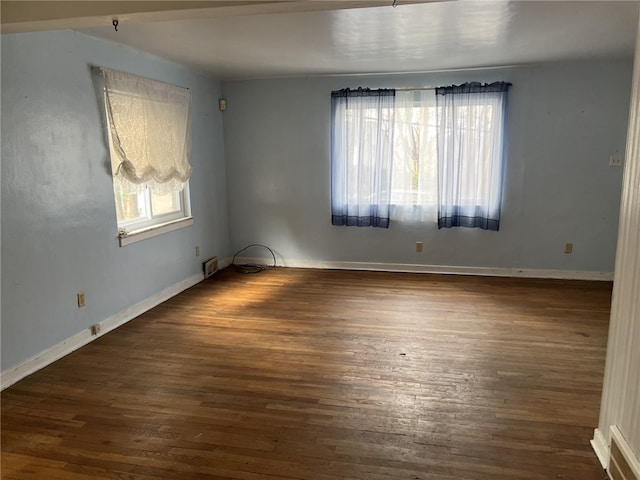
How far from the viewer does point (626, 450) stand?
5.96 feet

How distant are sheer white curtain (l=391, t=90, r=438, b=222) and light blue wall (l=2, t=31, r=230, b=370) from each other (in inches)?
99.4

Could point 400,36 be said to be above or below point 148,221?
above

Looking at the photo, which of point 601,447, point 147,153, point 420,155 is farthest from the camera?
point 420,155

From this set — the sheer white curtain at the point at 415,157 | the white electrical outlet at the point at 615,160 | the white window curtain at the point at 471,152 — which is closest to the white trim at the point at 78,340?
the sheer white curtain at the point at 415,157

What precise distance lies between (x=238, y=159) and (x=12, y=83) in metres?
2.96

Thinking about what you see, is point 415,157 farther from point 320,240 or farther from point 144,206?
point 144,206

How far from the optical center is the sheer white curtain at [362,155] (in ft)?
16.4

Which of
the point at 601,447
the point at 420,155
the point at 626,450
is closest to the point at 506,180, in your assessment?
the point at 420,155

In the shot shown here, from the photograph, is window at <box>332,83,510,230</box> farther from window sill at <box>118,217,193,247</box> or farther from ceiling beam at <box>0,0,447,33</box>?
Answer: ceiling beam at <box>0,0,447,33</box>

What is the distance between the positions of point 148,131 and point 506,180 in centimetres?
360

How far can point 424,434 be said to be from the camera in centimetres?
227

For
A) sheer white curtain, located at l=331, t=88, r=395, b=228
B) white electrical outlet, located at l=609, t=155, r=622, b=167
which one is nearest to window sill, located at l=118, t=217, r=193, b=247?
sheer white curtain, located at l=331, t=88, r=395, b=228


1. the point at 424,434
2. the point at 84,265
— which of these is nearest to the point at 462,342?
the point at 424,434

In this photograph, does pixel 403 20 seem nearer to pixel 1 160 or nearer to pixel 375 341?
pixel 375 341
